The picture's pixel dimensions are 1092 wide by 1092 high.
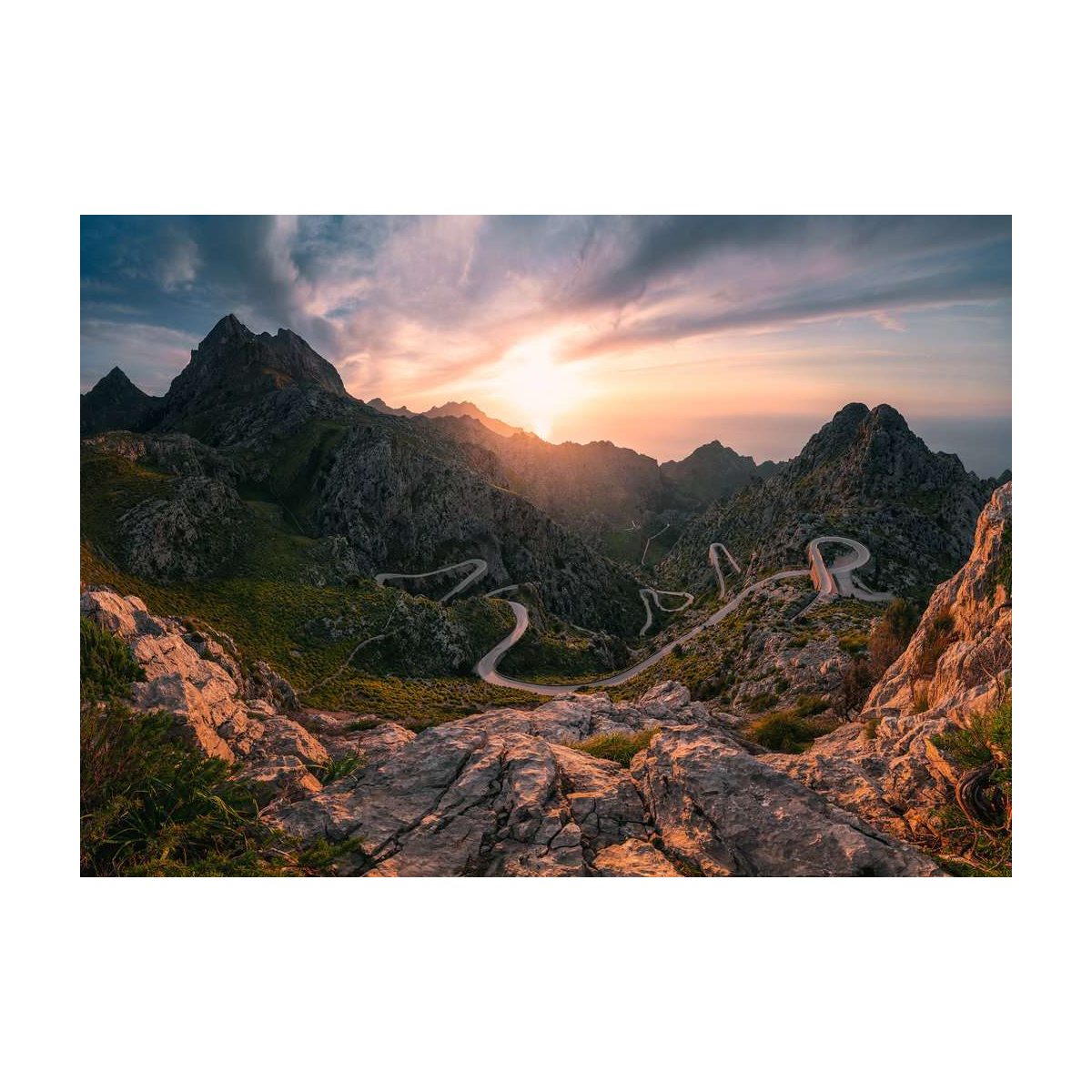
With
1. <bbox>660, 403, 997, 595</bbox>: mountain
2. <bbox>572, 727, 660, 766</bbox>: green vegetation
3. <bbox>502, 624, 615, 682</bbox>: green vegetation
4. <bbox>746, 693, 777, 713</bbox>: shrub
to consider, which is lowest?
<bbox>502, 624, 615, 682</bbox>: green vegetation

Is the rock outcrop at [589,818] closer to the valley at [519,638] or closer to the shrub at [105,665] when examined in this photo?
the valley at [519,638]

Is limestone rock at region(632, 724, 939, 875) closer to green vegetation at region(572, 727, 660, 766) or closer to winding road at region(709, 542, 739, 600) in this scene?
green vegetation at region(572, 727, 660, 766)

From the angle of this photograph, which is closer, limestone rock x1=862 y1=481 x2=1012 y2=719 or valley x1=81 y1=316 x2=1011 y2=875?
valley x1=81 y1=316 x2=1011 y2=875

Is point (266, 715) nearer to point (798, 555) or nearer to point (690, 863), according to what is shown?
point (690, 863)

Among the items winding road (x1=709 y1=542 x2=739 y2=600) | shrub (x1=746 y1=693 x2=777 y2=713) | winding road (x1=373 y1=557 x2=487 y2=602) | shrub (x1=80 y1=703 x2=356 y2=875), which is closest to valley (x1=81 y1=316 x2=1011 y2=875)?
shrub (x1=746 y1=693 x2=777 y2=713)

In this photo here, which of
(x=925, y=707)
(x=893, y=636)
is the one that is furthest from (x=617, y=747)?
(x=893, y=636)

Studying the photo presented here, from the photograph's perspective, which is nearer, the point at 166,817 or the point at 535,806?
the point at 166,817

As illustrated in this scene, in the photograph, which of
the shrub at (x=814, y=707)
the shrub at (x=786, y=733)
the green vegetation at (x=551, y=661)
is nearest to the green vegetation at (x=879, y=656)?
the shrub at (x=814, y=707)

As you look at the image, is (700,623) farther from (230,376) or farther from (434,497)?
(230,376)
